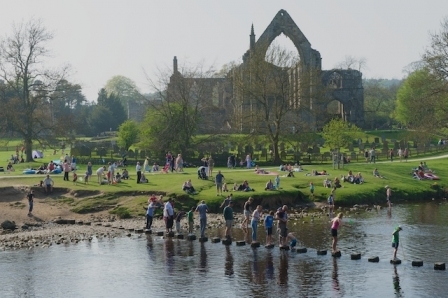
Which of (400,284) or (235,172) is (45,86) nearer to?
(235,172)

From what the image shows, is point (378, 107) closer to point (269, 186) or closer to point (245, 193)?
point (269, 186)

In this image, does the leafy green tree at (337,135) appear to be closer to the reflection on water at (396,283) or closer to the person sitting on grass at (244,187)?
the person sitting on grass at (244,187)

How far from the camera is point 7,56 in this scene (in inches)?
2980

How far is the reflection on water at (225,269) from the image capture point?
95.1 feet

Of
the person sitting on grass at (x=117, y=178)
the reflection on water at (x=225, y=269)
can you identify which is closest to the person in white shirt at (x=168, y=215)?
the reflection on water at (x=225, y=269)

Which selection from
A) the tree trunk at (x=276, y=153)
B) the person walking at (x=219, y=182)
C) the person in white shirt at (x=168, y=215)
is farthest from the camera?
the tree trunk at (x=276, y=153)

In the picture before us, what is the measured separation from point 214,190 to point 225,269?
67.2 ft

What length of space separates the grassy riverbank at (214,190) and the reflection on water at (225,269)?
924 centimetres

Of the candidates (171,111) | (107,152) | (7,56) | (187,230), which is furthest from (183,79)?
(187,230)

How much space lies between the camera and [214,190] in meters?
52.7

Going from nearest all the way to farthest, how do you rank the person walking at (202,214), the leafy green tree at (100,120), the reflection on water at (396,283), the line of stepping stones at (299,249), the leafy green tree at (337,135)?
the reflection on water at (396,283) → the line of stepping stones at (299,249) → the person walking at (202,214) → the leafy green tree at (337,135) → the leafy green tree at (100,120)

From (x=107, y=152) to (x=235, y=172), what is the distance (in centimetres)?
2111

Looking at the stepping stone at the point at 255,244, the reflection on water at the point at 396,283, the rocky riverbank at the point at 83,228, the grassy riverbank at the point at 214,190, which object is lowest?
the reflection on water at the point at 396,283

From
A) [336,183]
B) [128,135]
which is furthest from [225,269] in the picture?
[128,135]
